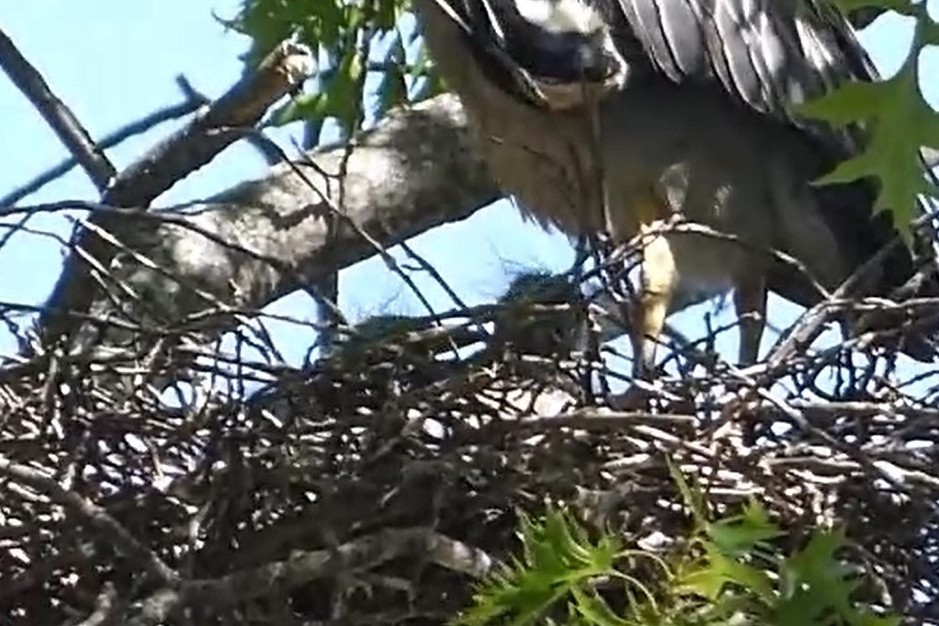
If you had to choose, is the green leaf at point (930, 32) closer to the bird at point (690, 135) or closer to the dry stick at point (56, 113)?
the bird at point (690, 135)

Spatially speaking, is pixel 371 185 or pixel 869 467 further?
pixel 371 185

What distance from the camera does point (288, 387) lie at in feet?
6.53

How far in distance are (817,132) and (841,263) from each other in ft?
0.66

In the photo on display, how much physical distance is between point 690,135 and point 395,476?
1.09 meters

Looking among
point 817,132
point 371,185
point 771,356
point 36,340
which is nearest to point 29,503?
point 36,340

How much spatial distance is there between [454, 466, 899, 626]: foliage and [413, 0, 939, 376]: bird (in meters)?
0.95

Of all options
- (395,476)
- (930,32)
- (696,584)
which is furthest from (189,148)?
(930,32)

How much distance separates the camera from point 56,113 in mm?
2939

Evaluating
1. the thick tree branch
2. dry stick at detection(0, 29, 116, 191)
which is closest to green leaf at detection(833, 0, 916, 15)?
the thick tree branch

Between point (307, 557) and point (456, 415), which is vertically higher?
point (456, 415)

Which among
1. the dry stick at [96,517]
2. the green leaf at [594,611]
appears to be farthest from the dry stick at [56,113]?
the green leaf at [594,611]

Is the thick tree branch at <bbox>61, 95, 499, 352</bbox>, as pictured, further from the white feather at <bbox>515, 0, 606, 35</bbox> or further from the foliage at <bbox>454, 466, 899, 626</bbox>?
the foliage at <bbox>454, 466, 899, 626</bbox>

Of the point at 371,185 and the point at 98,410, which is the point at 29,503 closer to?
the point at 98,410

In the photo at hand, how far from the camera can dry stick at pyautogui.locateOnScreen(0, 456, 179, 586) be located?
1802mm
